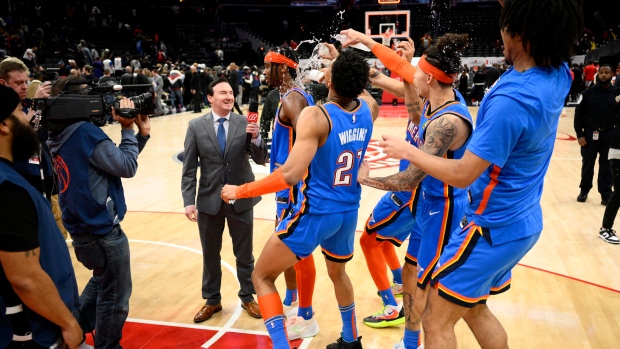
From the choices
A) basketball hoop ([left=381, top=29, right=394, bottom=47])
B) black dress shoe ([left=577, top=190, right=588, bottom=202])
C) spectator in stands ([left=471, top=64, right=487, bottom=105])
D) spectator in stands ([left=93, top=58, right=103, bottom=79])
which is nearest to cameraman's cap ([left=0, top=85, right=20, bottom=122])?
black dress shoe ([left=577, top=190, right=588, bottom=202])

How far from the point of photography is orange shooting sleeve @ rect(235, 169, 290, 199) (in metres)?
3.27

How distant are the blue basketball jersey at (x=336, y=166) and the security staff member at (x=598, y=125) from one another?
5.48 m

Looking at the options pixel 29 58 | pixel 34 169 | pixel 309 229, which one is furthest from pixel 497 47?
pixel 34 169

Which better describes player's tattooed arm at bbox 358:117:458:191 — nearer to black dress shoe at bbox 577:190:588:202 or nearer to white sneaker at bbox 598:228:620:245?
white sneaker at bbox 598:228:620:245

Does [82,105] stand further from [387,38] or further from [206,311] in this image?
[387,38]

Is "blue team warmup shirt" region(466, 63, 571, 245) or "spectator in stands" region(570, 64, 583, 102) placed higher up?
"blue team warmup shirt" region(466, 63, 571, 245)

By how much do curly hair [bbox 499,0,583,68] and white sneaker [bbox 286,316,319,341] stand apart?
269 cm

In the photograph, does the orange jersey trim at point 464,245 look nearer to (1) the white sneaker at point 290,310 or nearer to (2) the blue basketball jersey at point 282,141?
(2) the blue basketball jersey at point 282,141

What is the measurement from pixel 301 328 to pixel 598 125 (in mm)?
5705

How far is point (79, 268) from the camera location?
564 cm

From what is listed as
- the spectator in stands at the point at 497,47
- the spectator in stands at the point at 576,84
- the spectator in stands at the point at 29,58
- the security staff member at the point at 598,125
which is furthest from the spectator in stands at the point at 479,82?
the spectator in stands at the point at 29,58

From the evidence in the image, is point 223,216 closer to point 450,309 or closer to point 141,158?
point 450,309

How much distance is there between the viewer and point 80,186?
11.2 ft

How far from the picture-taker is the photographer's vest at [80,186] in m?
3.39
